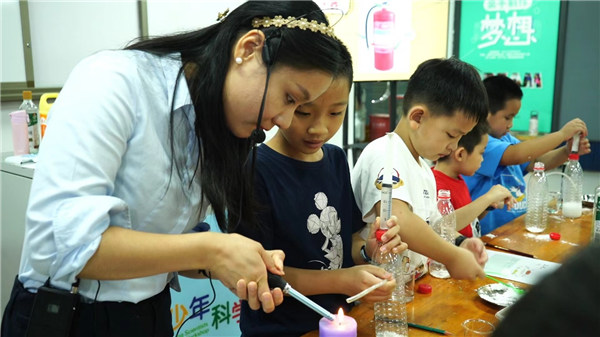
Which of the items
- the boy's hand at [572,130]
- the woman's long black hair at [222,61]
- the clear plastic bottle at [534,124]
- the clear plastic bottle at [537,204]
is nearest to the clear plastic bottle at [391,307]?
the woman's long black hair at [222,61]

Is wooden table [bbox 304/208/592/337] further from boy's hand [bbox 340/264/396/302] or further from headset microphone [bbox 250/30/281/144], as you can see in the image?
headset microphone [bbox 250/30/281/144]

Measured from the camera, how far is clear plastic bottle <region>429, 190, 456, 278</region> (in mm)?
1516

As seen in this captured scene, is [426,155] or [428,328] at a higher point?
[426,155]

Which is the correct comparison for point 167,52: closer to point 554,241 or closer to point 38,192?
point 38,192

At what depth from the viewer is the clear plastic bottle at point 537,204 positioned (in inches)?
86.8

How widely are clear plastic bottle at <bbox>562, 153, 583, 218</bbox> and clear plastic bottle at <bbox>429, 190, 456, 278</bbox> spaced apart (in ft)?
3.56

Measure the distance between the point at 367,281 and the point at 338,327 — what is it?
185 millimetres

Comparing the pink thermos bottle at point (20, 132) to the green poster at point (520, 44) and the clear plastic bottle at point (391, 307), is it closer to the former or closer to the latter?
the clear plastic bottle at point (391, 307)

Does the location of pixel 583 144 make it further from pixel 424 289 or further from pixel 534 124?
pixel 424 289

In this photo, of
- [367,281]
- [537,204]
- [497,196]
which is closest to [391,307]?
[367,281]

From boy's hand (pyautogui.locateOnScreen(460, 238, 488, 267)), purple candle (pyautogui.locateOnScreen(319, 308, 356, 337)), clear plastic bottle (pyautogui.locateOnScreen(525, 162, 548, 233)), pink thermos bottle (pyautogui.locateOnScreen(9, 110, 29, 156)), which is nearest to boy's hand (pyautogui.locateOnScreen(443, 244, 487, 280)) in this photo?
boy's hand (pyautogui.locateOnScreen(460, 238, 488, 267))

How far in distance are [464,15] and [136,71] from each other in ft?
14.7

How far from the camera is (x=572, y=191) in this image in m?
2.51

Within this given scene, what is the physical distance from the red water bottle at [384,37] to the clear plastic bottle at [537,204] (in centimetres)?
144
